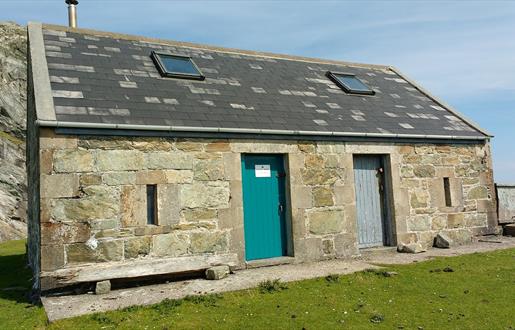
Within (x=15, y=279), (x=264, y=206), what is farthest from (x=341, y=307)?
(x=15, y=279)

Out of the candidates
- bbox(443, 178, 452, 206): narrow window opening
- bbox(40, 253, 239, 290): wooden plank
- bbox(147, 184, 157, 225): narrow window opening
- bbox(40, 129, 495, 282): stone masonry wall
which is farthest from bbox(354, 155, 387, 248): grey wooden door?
bbox(147, 184, 157, 225): narrow window opening

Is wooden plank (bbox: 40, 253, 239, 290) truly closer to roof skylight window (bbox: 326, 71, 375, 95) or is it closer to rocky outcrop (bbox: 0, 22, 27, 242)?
roof skylight window (bbox: 326, 71, 375, 95)

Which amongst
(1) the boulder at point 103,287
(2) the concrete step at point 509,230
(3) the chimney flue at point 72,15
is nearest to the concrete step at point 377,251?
(2) the concrete step at point 509,230

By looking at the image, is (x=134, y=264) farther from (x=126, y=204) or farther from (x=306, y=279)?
(x=306, y=279)

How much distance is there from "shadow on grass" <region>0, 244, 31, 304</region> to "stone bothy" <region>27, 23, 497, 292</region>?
618 millimetres

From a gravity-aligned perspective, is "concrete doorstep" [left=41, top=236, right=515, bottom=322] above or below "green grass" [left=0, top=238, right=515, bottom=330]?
above

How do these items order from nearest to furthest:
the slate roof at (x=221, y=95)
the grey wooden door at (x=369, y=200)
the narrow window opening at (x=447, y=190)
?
the slate roof at (x=221, y=95), the grey wooden door at (x=369, y=200), the narrow window opening at (x=447, y=190)

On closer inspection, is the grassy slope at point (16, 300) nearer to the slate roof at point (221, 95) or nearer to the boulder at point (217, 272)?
the boulder at point (217, 272)

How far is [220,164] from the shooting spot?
Answer: 8.55 meters

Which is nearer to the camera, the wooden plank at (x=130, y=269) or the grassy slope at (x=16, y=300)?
the grassy slope at (x=16, y=300)

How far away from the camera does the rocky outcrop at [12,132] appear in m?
20.9

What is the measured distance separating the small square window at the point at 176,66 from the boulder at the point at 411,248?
634 centimetres

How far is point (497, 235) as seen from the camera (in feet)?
40.1

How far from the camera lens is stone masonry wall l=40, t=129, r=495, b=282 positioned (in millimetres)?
7180
